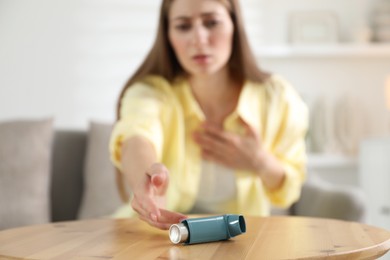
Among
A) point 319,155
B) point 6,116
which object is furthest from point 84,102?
point 319,155

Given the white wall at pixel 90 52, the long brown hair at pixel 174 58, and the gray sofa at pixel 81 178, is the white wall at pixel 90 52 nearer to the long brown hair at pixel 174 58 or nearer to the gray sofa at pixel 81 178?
the gray sofa at pixel 81 178

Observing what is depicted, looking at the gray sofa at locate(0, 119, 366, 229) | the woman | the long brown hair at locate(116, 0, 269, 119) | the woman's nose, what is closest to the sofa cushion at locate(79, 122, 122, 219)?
the gray sofa at locate(0, 119, 366, 229)

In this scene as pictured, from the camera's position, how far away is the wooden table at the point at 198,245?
1140mm

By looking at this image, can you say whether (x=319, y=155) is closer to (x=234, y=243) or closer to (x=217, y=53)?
(x=217, y=53)

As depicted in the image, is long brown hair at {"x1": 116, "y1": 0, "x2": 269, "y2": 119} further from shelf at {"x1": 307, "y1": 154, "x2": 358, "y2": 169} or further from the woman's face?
shelf at {"x1": 307, "y1": 154, "x2": 358, "y2": 169}

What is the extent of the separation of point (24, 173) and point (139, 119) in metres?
1.36

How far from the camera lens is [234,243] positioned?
4.10 feet

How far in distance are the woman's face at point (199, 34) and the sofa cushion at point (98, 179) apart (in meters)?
1.18

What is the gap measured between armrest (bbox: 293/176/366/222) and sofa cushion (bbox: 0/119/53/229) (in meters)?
1.04

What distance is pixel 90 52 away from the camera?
13.3 ft

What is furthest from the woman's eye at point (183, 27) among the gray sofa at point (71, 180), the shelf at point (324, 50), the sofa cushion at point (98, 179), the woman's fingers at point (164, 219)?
the shelf at point (324, 50)

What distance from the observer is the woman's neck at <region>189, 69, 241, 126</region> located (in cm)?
213

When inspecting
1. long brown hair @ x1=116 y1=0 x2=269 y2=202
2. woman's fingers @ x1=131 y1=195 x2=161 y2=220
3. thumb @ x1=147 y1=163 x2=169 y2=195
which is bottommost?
woman's fingers @ x1=131 y1=195 x2=161 y2=220

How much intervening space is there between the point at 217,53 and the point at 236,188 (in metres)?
0.38
